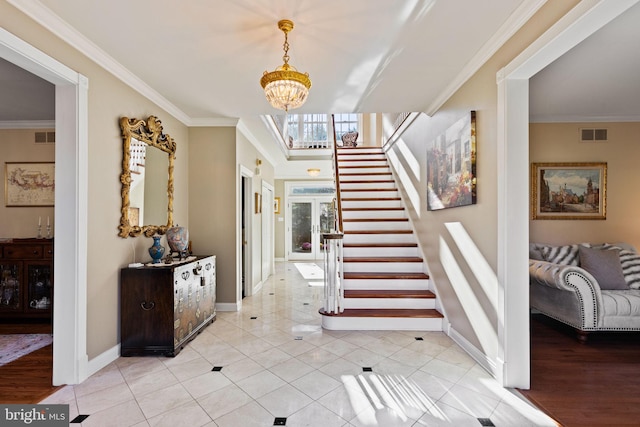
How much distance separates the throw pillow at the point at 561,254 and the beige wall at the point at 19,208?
22.0 feet

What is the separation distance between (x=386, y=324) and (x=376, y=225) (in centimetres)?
199

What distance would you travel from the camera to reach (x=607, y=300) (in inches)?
126

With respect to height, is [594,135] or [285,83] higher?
[594,135]

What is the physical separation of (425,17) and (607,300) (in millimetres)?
3382

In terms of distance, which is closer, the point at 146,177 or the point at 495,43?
the point at 495,43

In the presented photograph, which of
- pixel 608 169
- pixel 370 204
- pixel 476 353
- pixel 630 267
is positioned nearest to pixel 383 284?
pixel 476 353

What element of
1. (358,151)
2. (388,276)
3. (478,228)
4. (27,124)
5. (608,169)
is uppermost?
(358,151)

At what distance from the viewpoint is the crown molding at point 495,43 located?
204cm

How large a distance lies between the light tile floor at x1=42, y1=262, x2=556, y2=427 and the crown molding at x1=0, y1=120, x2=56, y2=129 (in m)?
3.54

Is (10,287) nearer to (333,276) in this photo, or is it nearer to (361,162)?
(333,276)

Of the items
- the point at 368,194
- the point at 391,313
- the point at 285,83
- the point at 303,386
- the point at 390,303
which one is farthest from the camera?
the point at 368,194

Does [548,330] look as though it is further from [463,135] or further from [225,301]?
[225,301]

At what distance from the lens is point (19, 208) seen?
4262 mm

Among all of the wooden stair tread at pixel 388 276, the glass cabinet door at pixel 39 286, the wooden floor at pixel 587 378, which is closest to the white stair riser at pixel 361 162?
the wooden stair tread at pixel 388 276
